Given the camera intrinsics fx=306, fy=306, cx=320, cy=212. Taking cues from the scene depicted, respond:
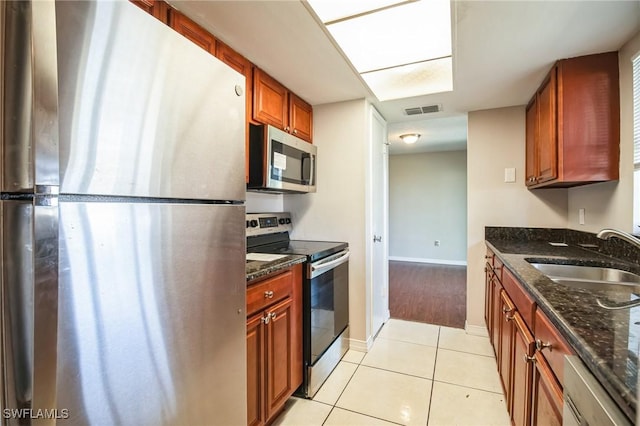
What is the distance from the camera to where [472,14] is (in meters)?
1.40

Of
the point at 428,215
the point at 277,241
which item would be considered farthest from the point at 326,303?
the point at 428,215

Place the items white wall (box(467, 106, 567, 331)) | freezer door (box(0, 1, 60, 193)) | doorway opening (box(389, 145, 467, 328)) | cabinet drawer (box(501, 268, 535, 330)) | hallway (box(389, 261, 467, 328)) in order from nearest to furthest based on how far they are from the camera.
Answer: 1. freezer door (box(0, 1, 60, 193))
2. cabinet drawer (box(501, 268, 535, 330))
3. white wall (box(467, 106, 567, 331))
4. hallway (box(389, 261, 467, 328))
5. doorway opening (box(389, 145, 467, 328))

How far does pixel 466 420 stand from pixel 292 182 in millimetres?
1738

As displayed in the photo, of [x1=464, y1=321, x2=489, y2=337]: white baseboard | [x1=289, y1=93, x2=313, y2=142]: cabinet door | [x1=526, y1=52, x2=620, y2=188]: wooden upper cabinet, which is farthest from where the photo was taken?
[x1=464, y1=321, x2=489, y2=337]: white baseboard

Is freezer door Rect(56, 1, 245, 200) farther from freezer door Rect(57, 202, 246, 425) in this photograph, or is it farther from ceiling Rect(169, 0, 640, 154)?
ceiling Rect(169, 0, 640, 154)

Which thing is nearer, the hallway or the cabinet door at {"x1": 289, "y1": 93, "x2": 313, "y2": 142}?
the cabinet door at {"x1": 289, "y1": 93, "x2": 313, "y2": 142}

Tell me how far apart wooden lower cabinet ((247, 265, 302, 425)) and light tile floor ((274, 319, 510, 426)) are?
0.25 metres

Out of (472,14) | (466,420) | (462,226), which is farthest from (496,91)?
(462,226)

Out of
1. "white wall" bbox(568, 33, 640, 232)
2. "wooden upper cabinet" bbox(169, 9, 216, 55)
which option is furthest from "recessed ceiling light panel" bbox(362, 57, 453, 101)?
"wooden upper cabinet" bbox(169, 9, 216, 55)

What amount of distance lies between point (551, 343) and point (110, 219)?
125 cm

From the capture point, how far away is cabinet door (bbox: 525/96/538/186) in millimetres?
2297

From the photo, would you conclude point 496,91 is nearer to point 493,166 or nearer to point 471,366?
point 493,166

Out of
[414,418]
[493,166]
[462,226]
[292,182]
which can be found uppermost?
[493,166]

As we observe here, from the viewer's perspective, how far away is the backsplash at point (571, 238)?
5.48ft
